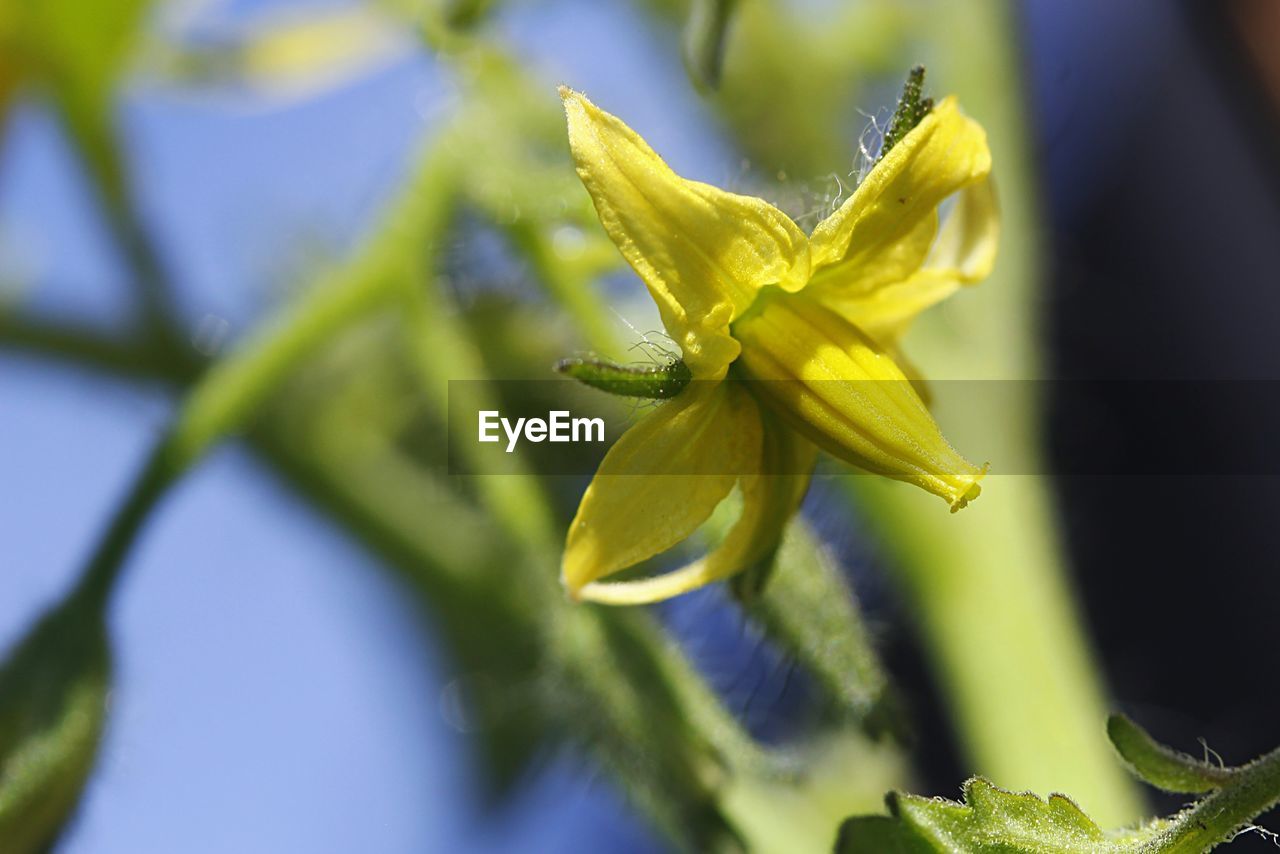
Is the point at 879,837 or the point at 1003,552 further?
the point at 1003,552

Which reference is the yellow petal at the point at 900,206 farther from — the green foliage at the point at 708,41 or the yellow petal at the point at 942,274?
the green foliage at the point at 708,41

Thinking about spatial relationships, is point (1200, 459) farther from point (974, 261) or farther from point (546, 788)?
point (974, 261)

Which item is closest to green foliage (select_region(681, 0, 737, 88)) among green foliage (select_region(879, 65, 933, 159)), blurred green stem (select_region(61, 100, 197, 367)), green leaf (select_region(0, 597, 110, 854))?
green foliage (select_region(879, 65, 933, 159))

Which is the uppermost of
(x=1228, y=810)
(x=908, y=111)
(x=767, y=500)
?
(x=908, y=111)

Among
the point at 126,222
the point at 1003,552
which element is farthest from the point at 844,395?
the point at 126,222

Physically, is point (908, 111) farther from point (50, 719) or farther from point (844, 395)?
point (50, 719)
